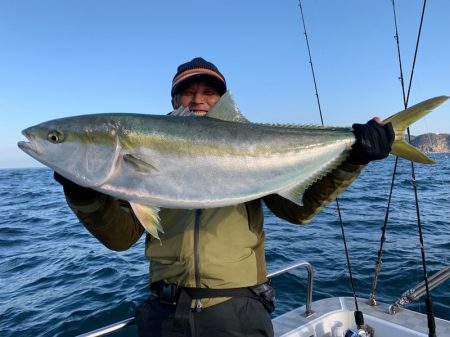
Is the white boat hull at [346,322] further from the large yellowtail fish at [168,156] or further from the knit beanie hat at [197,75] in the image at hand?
the knit beanie hat at [197,75]

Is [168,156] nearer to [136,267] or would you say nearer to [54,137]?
[54,137]

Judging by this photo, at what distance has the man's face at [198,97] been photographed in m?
3.62

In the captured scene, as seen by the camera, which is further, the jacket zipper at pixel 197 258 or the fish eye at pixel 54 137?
the jacket zipper at pixel 197 258

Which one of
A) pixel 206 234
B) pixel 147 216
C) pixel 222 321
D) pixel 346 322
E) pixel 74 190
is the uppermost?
pixel 74 190

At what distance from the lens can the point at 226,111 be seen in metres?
2.91

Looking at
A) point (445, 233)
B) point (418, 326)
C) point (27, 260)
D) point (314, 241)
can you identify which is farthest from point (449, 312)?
point (27, 260)

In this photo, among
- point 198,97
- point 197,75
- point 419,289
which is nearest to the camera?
point 197,75

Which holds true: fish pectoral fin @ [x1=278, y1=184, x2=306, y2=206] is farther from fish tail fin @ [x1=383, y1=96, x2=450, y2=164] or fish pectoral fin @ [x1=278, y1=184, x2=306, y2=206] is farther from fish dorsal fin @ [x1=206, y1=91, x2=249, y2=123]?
fish tail fin @ [x1=383, y1=96, x2=450, y2=164]

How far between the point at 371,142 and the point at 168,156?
5.29 feet

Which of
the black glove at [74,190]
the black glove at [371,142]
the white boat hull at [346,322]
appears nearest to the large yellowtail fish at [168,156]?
the black glove at [74,190]

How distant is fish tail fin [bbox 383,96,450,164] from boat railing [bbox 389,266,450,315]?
7.98ft

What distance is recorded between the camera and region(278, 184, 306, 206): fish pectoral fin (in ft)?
9.63

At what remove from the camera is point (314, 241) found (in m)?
11.6

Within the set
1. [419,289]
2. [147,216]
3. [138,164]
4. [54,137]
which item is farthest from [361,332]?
[54,137]
